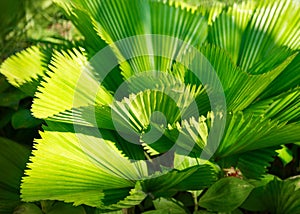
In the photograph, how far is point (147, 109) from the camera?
0.80 meters

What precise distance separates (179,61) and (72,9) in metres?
0.22

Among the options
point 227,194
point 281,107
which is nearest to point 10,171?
point 227,194

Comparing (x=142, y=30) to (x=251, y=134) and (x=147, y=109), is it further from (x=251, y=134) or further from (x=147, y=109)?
(x=251, y=134)

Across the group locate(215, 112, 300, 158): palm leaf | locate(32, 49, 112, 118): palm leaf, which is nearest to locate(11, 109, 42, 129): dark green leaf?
locate(32, 49, 112, 118): palm leaf

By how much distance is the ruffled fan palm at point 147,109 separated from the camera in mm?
764

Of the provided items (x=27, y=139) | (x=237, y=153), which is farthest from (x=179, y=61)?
(x=27, y=139)

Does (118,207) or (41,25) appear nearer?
(118,207)

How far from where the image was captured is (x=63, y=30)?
1.59 metres

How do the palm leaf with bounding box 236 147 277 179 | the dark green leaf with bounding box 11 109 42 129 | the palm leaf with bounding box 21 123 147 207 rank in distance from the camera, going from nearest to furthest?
the palm leaf with bounding box 21 123 147 207 → the palm leaf with bounding box 236 147 277 179 → the dark green leaf with bounding box 11 109 42 129

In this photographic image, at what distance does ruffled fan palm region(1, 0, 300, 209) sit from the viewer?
764 mm

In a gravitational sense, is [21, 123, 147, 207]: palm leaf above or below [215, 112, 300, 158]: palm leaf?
below

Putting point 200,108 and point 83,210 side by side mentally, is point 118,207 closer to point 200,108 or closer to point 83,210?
point 83,210

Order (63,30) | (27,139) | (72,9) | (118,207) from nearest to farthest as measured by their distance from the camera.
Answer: (118,207), (72,9), (27,139), (63,30)

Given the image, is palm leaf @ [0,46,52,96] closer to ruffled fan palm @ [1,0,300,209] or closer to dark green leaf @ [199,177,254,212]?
ruffled fan palm @ [1,0,300,209]
